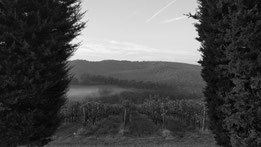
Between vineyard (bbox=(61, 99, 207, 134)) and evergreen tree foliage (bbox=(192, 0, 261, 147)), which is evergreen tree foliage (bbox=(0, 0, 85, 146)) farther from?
vineyard (bbox=(61, 99, 207, 134))

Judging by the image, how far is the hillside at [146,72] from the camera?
46.4 meters

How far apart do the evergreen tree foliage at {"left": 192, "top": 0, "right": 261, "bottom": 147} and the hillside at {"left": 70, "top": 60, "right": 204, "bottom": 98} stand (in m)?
30.3

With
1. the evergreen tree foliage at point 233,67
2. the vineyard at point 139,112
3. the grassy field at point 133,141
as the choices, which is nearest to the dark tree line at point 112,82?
the vineyard at point 139,112

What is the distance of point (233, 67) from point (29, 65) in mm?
6978

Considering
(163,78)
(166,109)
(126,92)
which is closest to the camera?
(166,109)

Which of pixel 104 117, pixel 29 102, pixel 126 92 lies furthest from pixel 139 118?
pixel 29 102

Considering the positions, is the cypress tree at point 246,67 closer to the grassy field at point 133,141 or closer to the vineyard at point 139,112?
the grassy field at point 133,141

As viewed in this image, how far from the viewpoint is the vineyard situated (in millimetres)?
25219

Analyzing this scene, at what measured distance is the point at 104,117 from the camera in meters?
26.1

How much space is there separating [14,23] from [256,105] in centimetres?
856

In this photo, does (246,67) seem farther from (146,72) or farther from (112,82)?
(146,72)

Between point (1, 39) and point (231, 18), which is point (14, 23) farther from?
point (231, 18)

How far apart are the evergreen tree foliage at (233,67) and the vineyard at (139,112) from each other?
42.5ft

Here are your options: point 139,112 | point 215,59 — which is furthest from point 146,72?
point 215,59
